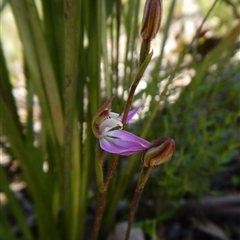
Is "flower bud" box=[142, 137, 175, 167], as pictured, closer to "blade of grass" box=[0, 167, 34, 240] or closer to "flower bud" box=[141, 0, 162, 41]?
"flower bud" box=[141, 0, 162, 41]

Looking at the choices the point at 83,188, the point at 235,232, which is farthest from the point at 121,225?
the point at 235,232

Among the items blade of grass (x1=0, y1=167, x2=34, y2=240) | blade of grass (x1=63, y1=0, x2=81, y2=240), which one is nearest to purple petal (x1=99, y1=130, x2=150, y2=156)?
blade of grass (x1=63, y1=0, x2=81, y2=240)

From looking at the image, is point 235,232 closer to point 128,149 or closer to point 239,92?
point 239,92

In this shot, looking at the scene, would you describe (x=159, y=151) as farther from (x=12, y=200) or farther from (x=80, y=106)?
(x=12, y=200)

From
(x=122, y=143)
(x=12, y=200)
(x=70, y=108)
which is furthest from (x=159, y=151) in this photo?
(x=12, y=200)

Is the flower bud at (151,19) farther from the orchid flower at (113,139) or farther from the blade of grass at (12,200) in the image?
the blade of grass at (12,200)
